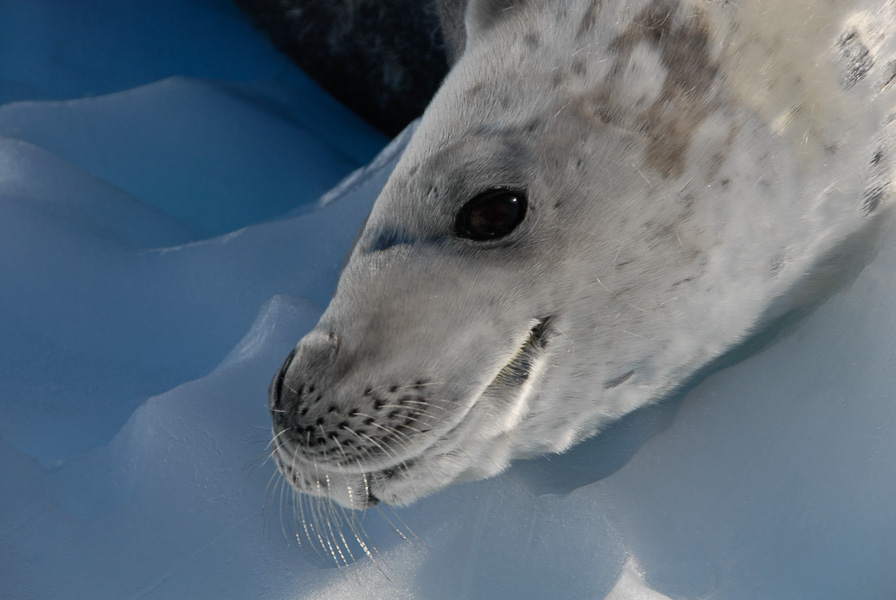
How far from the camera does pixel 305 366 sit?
1092 millimetres

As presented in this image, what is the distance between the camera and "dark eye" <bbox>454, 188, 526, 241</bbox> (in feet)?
3.45

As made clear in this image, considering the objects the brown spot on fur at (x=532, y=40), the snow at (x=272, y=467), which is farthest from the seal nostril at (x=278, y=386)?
the brown spot on fur at (x=532, y=40)

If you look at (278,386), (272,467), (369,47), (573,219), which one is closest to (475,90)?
(573,219)

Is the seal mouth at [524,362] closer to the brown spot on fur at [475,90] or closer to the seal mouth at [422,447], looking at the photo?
the seal mouth at [422,447]

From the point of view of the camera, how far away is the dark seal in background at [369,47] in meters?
2.12

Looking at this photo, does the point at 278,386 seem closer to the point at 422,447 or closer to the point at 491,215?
the point at 422,447

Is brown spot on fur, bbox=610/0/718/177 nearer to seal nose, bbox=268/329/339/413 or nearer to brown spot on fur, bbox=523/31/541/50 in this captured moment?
brown spot on fur, bbox=523/31/541/50

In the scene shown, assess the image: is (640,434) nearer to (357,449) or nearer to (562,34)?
(357,449)

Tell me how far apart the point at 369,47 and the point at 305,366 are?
1332mm

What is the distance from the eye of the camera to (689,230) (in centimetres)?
108

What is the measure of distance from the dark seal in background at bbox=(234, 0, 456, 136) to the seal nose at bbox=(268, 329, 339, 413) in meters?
1.13

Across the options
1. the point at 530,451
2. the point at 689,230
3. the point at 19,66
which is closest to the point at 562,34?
the point at 689,230

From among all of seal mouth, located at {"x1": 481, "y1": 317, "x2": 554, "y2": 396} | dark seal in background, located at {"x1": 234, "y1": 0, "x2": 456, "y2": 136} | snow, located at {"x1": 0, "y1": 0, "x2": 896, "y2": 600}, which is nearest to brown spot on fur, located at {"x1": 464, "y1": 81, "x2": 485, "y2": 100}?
seal mouth, located at {"x1": 481, "y1": 317, "x2": 554, "y2": 396}

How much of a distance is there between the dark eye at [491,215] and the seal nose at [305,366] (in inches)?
8.7
